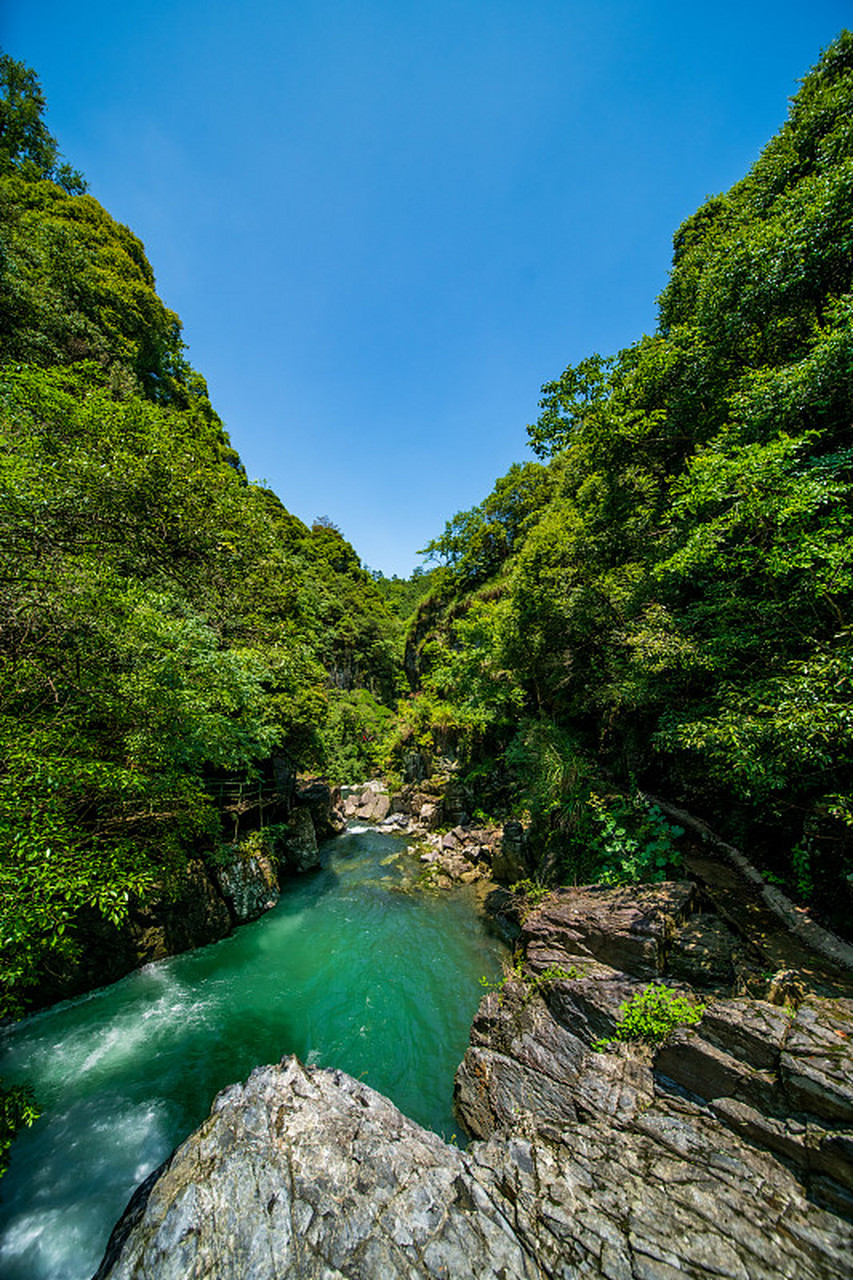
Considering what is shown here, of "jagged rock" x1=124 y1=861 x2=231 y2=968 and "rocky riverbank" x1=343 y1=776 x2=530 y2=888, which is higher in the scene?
"jagged rock" x1=124 y1=861 x2=231 y2=968

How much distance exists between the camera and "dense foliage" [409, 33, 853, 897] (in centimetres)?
→ 466

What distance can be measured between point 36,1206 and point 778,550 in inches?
447

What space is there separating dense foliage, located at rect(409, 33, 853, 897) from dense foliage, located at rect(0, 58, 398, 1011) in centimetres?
744

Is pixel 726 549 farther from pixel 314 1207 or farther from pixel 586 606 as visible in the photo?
pixel 314 1207

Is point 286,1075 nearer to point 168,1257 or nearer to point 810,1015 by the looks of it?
point 168,1257

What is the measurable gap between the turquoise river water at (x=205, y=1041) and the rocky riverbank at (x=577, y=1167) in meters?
1.93

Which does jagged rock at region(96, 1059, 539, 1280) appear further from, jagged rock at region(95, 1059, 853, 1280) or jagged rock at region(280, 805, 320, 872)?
jagged rock at region(280, 805, 320, 872)

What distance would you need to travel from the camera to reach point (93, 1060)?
6.04 m

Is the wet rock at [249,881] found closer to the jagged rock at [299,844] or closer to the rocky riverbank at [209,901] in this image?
the rocky riverbank at [209,901]

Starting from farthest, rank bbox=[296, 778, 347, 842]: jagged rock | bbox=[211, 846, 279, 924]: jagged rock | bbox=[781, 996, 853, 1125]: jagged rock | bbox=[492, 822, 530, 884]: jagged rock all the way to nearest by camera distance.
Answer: bbox=[296, 778, 347, 842]: jagged rock, bbox=[492, 822, 530, 884]: jagged rock, bbox=[211, 846, 279, 924]: jagged rock, bbox=[781, 996, 853, 1125]: jagged rock

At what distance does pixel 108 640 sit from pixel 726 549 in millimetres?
→ 9445

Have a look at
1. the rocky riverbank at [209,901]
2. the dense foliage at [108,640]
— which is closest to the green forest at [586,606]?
the dense foliage at [108,640]

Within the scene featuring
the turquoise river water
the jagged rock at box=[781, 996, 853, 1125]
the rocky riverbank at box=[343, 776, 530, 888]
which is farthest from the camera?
the rocky riverbank at box=[343, 776, 530, 888]

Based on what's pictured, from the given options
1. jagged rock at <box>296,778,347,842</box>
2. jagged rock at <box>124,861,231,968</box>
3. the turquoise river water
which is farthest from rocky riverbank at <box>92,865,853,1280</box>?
jagged rock at <box>296,778,347,842</box>
